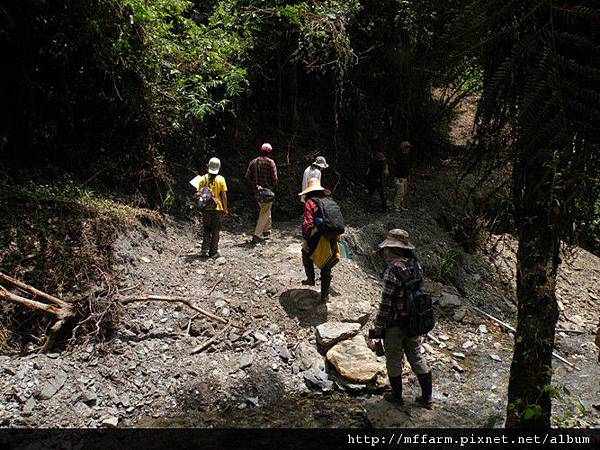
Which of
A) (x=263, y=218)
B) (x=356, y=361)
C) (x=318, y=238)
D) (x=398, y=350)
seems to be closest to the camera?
(x=398, y=350)

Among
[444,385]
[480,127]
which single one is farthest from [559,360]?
[480,127]

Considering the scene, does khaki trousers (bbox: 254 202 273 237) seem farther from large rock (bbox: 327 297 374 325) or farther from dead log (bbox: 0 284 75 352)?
dead log (bbox: 0 284 75 352)

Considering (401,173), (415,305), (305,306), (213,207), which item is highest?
(401,173)

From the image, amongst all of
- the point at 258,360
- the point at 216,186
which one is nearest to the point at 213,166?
the point at 216,186

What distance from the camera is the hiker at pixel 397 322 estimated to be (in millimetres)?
4621

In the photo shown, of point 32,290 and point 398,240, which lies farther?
point 32,290

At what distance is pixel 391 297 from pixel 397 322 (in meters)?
0.27

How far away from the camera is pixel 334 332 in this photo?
586 centimetres

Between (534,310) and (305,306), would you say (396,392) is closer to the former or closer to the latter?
(305,306)

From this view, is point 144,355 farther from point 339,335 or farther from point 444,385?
point 444,385

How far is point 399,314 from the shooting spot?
4613 millimetres

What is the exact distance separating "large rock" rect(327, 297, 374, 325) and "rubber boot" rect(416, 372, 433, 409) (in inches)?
62.9

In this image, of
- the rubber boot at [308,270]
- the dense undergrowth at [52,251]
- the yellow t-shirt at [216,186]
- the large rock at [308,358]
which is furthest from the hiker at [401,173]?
the dense undergrowth at [52,251]

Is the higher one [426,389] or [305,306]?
[305,306]
